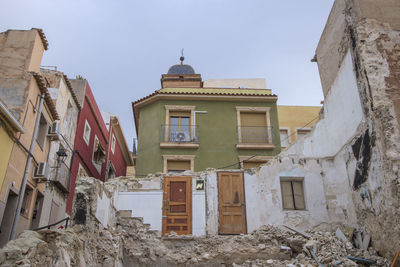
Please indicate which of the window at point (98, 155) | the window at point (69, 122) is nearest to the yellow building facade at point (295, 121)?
the window at point (98, 155)

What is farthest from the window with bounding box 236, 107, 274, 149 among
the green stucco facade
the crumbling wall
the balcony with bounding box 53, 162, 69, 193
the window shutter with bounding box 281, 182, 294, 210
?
the balcony with bounding box 53, 162, 69, 193

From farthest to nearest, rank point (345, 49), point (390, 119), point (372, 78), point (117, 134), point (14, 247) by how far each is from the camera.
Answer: point (117, 134) → point (345, 49) → point (372, 78) → point (390, 119) → point (14, 247)

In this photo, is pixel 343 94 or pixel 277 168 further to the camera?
pixel 277 168

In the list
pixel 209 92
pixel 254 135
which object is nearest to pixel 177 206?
pixel 254 135

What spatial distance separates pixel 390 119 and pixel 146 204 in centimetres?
835

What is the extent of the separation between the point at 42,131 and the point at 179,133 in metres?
7.64

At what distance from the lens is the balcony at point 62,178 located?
15336 millimetres

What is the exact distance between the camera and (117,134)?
87.7 ft

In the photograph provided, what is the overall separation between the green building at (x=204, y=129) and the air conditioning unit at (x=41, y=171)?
21.4 feet

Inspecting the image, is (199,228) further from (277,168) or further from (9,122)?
(9,122)

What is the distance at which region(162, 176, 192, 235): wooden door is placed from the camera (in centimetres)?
1360

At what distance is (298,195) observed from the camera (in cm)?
1412

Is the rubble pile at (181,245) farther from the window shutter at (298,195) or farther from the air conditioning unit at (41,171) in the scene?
the air conditioning unit at (41,171)

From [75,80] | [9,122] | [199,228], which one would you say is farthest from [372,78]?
[75,80]
